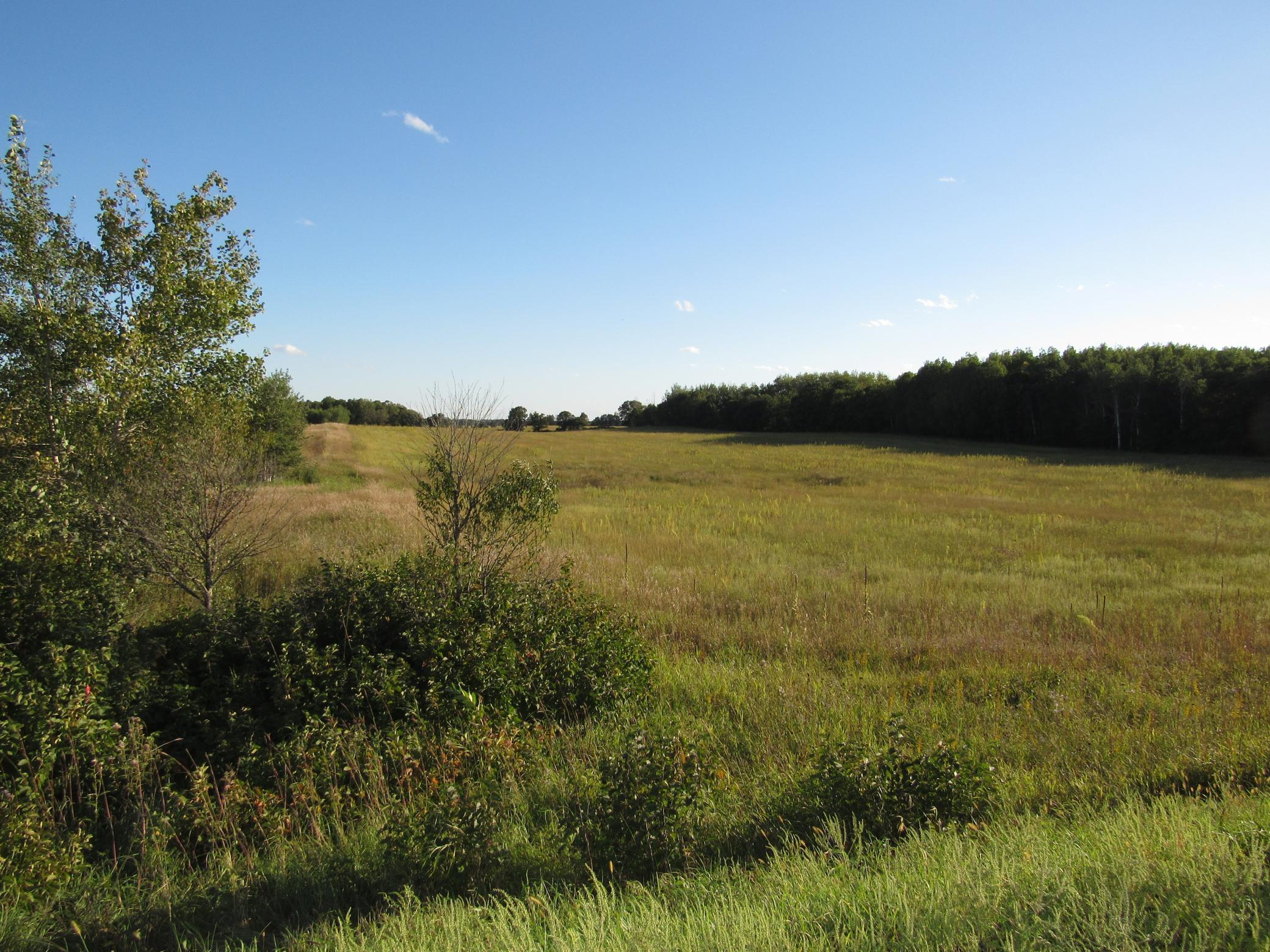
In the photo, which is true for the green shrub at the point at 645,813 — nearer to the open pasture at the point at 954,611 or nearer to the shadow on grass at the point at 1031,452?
the open pasture at the point at 954,611

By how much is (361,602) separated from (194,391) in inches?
248

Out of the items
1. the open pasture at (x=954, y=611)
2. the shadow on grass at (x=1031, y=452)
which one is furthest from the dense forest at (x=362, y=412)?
the open pasture at (x=954, y=611)

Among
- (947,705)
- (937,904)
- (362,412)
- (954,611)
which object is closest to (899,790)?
(937,904)

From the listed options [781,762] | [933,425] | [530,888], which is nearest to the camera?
[530,888]

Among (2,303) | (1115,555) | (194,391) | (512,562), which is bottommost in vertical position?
(1115,555)

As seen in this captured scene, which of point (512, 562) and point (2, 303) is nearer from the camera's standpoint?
point (2, 303)

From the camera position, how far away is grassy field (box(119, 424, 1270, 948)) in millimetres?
2959

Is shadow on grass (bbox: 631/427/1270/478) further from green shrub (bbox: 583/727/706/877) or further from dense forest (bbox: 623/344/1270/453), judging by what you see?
green shrub (bbox: 583/727/706/877)

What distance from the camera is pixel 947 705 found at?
281 inches

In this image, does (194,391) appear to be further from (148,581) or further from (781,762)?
(781,762)

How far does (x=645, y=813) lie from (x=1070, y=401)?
65.9m

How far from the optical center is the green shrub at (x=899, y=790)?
4504 millimetres

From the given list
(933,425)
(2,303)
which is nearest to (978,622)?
(2,303)

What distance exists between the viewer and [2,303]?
9.50 meters
